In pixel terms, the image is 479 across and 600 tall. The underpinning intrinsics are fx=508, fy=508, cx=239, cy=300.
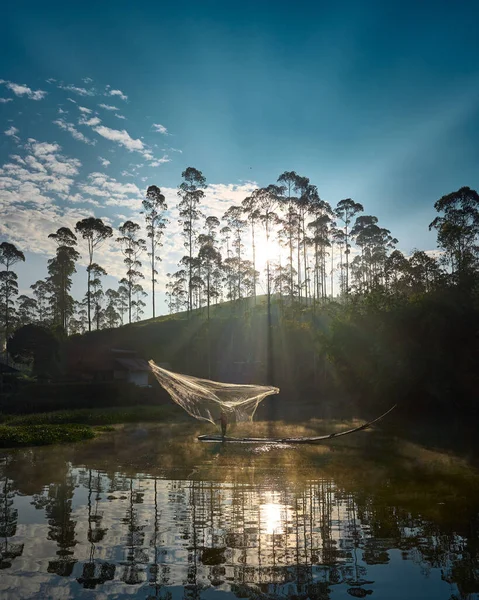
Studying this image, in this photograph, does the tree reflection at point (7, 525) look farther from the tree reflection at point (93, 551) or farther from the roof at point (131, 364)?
the roof at point (131, 364)

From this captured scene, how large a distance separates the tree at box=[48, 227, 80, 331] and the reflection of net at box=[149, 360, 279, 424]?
4393cm

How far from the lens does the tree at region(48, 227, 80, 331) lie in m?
65.6

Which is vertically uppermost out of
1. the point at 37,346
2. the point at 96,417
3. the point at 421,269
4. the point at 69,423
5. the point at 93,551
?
the point at 421,269

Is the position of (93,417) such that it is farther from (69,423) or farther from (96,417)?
(69,423)

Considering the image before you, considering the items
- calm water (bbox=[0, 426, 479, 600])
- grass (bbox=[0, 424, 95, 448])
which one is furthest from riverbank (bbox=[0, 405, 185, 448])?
calm water (bbox=[0, 426, 479, 600])

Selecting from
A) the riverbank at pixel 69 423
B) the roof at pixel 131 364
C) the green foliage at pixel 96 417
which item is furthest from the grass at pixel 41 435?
the roof at pixel 131 364

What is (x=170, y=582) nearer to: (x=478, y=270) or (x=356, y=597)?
(x=356, y=597)

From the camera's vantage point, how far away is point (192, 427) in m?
29.3

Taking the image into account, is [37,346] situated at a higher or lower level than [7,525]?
higher

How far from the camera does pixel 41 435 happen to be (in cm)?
2441

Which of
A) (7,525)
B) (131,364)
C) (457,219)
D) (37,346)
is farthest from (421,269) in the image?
(7,525)

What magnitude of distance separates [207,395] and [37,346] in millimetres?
31569

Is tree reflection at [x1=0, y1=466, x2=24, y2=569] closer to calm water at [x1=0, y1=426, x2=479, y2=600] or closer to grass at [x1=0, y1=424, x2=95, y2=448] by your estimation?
calm water at [x1=0, y1=426, x2=479, y2=600]

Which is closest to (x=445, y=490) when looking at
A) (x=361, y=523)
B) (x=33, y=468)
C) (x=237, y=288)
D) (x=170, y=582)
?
(x=361, y=523)
